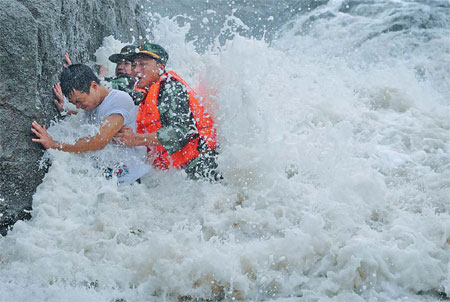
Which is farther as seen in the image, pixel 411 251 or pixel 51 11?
pixel 51 11

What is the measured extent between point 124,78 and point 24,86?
1.14 meters

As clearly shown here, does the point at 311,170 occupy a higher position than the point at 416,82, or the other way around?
the point at 416,82

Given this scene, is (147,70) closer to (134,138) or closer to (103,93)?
(103,93)

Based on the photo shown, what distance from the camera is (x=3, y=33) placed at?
317 cm

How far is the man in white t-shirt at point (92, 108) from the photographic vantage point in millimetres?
3303

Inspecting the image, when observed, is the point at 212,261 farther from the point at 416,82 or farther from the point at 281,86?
the point at 416,82

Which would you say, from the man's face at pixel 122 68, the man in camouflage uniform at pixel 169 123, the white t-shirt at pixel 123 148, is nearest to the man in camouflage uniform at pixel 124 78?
the man's face at pixel 122 68

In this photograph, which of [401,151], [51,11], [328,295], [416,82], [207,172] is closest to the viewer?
[328,295]

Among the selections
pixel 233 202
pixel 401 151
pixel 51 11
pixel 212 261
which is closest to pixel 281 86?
pixel 401 151

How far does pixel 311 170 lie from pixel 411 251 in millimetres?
1272

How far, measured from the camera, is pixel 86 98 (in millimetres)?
3363

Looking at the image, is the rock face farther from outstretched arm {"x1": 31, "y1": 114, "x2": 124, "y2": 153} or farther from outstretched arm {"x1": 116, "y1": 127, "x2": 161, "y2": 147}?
outstretched arm {"x1": 116, "y1": 127, "x2": 161, "y2": 147}

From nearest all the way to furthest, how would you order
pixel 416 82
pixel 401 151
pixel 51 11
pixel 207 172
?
pixel 51 11 → pixel 207 172 → pixel 401 151 → pixel 416 82

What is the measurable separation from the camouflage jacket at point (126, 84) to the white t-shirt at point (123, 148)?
1.29ft
